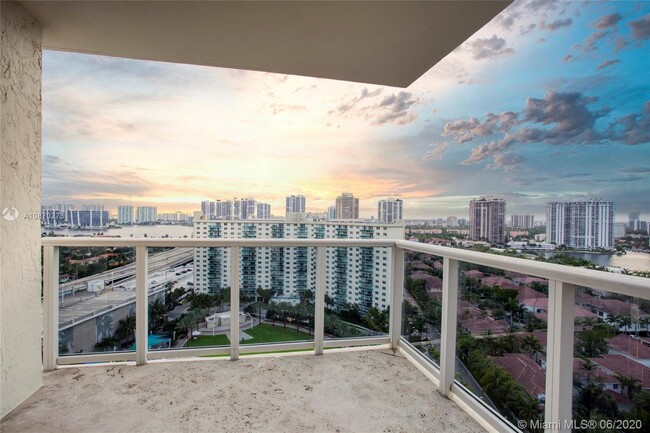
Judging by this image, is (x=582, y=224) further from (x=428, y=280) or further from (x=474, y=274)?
(x=428, y=280)

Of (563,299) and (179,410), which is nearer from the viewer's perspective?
(563,299)

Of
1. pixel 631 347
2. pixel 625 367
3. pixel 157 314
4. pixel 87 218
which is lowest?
pixel 157 314

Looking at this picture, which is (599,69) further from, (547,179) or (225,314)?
(225,314)

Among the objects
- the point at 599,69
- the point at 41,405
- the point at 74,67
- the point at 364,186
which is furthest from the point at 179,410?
the point at 599,69

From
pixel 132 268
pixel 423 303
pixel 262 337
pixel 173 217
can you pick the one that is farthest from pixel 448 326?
pixel 173 217

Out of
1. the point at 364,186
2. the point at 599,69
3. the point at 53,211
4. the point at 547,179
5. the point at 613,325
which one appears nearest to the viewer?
the point at 613,325

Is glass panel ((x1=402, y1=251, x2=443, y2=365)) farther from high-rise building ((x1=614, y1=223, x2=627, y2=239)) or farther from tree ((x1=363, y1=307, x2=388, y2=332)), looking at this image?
high-rise building ((x1=614, y1=223, x2=627, y2=239))
